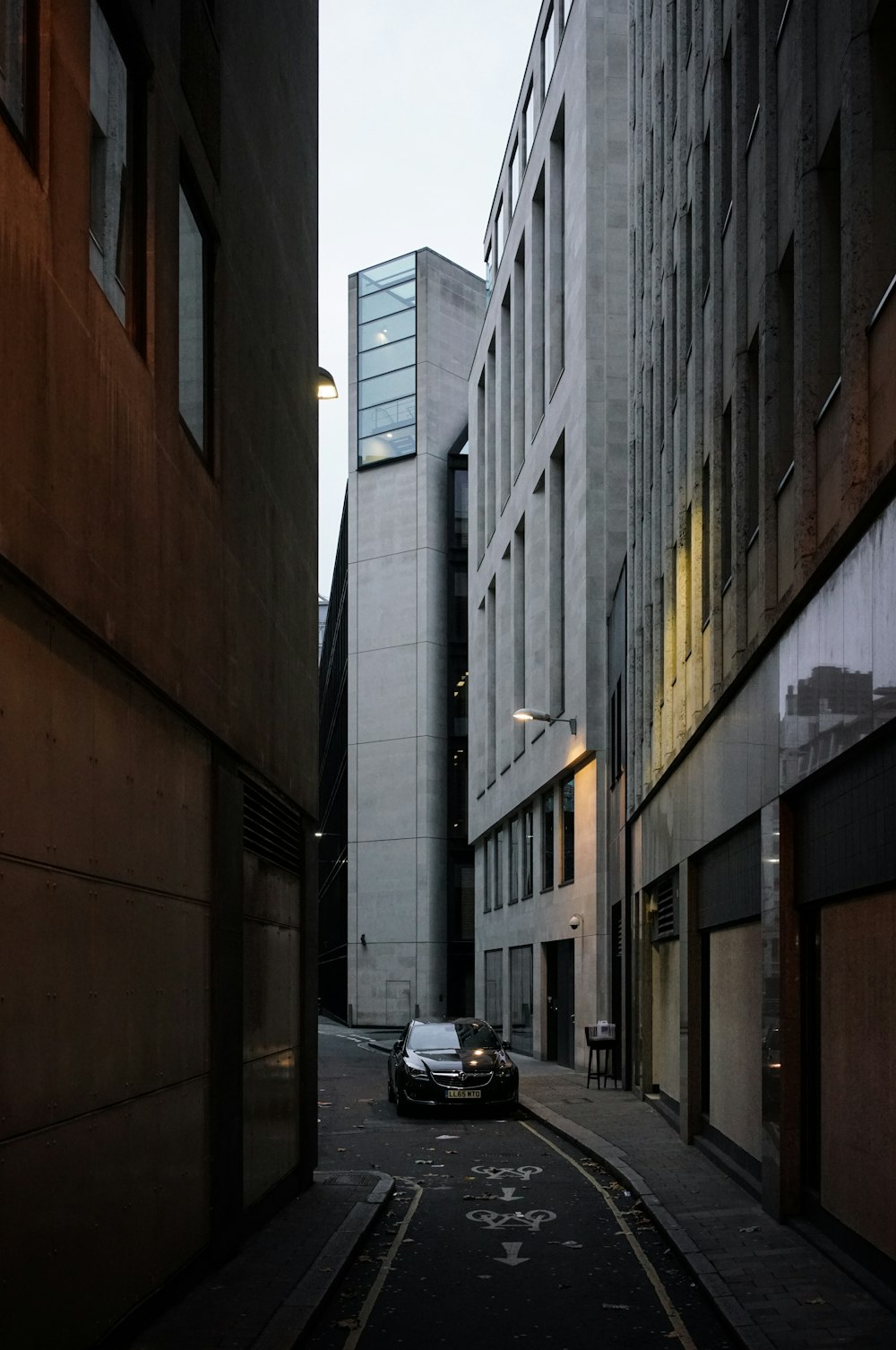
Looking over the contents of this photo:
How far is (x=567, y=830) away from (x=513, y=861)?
9709 mm

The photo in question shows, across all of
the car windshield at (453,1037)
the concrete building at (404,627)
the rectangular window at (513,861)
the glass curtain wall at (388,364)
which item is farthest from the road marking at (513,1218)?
the glass curtain wall at (388,364)

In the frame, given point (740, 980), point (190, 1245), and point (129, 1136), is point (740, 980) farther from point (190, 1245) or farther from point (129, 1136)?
point (129, 1136)

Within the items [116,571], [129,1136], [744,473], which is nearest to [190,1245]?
[129,1136]

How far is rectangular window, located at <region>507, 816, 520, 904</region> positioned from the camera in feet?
153

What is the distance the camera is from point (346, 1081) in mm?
33000

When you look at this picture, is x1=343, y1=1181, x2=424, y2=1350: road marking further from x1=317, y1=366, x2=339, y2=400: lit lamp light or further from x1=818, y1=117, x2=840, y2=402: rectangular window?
x1=317, y1=366, x2=339, y2=400: lit lamp light

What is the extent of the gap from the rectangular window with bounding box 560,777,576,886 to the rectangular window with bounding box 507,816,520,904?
8.09m

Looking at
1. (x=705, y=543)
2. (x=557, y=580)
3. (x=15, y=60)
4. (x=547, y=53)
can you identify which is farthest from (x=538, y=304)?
(x=15, y=60)

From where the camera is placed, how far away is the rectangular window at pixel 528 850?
4378cm

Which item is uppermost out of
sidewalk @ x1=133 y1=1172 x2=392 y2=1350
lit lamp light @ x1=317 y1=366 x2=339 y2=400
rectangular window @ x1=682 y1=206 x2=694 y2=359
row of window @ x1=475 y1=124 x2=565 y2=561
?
row of window @ x1=475 y1=124 x2=565 y2=561

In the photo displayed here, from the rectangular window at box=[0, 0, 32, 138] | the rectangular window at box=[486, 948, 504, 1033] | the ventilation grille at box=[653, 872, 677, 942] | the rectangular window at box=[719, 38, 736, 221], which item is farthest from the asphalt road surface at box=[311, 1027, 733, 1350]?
the rectangular window at box=[486, 948, 504, 1033]

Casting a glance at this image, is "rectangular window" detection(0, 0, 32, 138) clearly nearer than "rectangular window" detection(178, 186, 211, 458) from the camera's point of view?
Yes

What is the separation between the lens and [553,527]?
132 feet

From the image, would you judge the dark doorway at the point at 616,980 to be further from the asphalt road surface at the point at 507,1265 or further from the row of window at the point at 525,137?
the row of window at the point at 525,137
